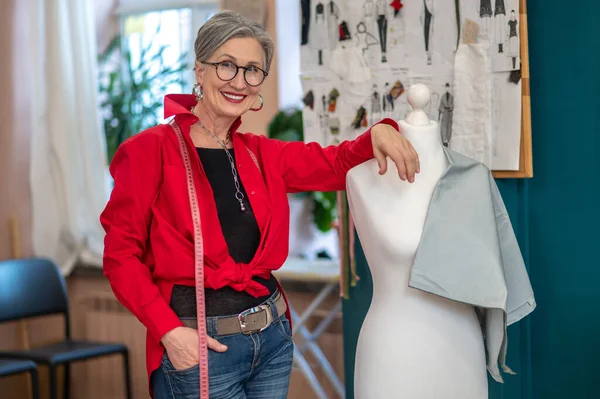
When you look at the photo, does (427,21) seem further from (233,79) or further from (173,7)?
(173,7)

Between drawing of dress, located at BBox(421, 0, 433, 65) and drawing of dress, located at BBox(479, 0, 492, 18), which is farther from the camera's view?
drawing of dress, located at BBox(421, 0, 433, 65)

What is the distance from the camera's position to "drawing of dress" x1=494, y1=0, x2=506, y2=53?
2.44 meters

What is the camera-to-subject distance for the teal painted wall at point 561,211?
2422 millimetres

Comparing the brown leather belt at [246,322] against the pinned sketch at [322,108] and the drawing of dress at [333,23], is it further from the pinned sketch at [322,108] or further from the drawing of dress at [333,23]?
the drawing of dress at [333,23]

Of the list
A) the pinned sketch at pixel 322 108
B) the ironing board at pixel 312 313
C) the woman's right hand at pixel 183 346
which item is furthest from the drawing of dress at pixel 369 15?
the woman's right hand at pixel 183 346

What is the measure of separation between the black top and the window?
2656mm

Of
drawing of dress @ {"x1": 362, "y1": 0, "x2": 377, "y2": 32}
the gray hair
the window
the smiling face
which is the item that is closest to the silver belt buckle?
the smiling face

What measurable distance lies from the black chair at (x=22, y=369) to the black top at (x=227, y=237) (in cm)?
212

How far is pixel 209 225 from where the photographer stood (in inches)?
68.4

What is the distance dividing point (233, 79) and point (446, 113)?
3.21ft

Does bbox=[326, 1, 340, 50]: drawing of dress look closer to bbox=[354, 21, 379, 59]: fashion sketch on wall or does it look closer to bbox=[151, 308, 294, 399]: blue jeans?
bbox=[354, 21, 379, 59]: fashion sketch on wall

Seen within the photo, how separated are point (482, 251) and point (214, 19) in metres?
0.80

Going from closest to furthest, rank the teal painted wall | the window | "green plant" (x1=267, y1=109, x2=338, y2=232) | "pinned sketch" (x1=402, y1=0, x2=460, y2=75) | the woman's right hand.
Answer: the woman's right hand < the teal painted wall < "pinned sketch" (x1=402, y1=0, x2=460, y2=75) < "green plant" (x1=267, y1=109, x2=338, y2=232) < the window

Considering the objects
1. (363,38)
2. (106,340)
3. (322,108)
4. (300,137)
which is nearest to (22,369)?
(106,340)
